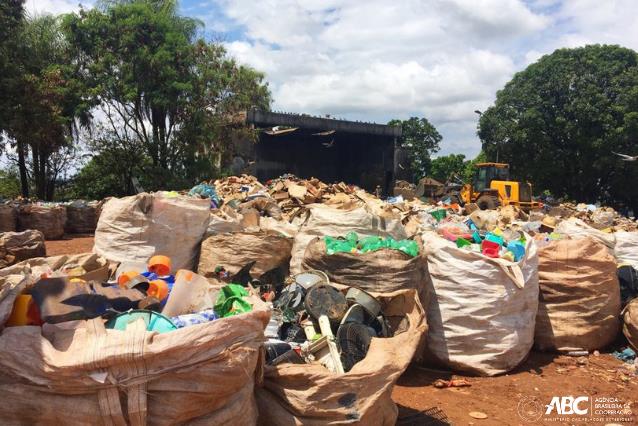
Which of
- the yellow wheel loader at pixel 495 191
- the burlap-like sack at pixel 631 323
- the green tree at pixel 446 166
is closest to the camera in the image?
the burlap-like sack at pixel 631 323

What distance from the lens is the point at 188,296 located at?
217 cm

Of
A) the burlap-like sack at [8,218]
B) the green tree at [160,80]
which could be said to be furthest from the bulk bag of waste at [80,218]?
the green tree at [160,80]

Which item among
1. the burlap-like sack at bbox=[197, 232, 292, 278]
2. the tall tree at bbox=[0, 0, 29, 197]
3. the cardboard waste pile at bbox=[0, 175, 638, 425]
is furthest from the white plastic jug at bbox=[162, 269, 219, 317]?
the tall tree at bbox=[0, 0, 29, 197]

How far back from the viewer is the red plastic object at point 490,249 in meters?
3.48

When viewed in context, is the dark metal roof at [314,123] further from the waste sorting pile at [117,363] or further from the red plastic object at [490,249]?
the waste sorting pile at [117,363]

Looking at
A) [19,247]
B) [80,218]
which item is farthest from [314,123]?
[19,247]

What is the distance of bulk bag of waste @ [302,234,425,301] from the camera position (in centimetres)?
320

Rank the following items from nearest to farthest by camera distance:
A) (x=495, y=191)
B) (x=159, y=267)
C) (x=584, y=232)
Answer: (x=159, y=267)
(x=584, y=232)
(x=495, y=191)

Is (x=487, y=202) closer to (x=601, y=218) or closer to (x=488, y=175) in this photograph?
(x=488, y=175)

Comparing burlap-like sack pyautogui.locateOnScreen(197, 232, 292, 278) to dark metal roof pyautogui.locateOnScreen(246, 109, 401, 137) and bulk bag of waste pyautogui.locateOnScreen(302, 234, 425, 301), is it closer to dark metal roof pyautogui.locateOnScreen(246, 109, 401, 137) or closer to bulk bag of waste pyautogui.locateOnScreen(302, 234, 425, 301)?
bulk bag of waste pyautogui.locateOnScreen(302, 234, 425, 301)

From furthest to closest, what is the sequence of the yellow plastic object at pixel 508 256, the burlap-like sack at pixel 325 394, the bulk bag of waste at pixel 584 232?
the bulk bag of waste at pixel 584 232, the yellow plastic object at pixel 508 256, the burlap-like sack at pixel 325 394

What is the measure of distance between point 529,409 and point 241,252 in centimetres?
209

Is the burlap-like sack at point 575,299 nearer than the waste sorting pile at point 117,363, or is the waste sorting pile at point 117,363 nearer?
the waste sorting pile at point 117,363

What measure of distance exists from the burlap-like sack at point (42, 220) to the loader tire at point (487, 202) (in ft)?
30.0
